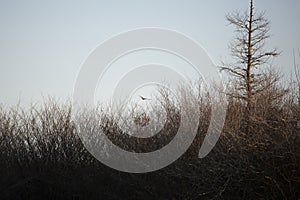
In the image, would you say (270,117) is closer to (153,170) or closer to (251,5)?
(153,170)

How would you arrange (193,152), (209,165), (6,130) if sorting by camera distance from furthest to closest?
(6,130) → (193,152) → (209,165)

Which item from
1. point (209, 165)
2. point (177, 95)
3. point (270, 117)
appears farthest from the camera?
point (177, 95)

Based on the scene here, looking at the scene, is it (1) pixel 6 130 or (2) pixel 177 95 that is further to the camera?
(1) pixel 6 130

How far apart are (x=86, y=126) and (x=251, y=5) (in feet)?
28.2

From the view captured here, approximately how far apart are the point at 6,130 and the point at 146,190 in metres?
6.35

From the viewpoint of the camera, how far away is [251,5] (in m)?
17.7

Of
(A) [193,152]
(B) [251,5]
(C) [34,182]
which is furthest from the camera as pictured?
(B) [251,5]

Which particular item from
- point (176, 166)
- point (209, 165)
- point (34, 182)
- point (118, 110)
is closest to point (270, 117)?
point (209, 165)

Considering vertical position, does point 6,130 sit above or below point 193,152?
above

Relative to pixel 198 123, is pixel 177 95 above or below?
above

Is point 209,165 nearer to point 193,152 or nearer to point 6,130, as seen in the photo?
point 193,152

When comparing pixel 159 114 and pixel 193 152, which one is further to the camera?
pixel 159 114

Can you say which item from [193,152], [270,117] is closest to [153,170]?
[193,152]

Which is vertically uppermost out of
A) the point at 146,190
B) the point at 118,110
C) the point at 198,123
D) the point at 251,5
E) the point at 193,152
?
the point at 251,5
